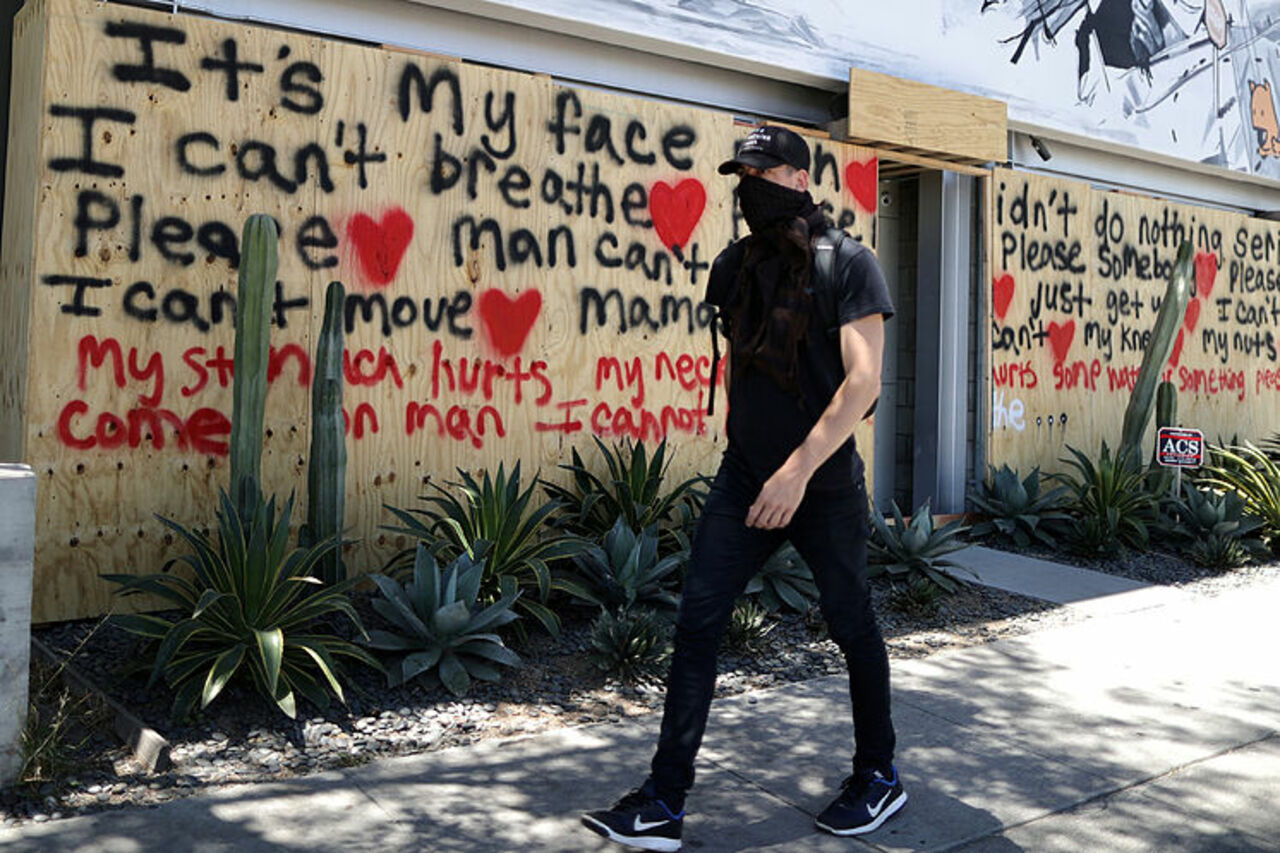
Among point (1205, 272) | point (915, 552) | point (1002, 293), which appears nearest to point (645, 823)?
point (915, 552)

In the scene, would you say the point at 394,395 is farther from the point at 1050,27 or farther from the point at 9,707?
the point at 1050,27

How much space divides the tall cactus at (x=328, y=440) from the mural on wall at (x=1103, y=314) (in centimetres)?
564

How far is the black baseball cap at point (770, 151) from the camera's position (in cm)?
352

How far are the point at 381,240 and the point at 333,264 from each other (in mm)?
290

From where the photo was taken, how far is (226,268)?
5.69m

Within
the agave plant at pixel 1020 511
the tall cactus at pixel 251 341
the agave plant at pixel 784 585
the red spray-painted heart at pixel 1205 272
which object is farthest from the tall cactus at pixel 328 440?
the red spray-painted heart at pixel 1205 272

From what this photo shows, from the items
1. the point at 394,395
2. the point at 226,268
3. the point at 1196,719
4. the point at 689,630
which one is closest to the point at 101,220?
the point at 226,268

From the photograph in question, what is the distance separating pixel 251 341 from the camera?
506cm

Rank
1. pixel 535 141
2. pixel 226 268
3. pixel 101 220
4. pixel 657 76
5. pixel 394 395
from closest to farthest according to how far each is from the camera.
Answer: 1. pixel 101 220
2. pixel 226 268
3. pixel 394 395
4. pixel 535 141
5. pixel 657 76

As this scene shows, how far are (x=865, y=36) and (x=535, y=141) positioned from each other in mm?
2970

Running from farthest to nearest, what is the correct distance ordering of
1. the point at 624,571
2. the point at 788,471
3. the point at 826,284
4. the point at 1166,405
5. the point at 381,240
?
the point at 1166,405, the point at 381,240, the point at 624,571, the point at 826,284, the point at 788,471

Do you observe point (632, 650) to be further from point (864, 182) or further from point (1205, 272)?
point (1205, 272)

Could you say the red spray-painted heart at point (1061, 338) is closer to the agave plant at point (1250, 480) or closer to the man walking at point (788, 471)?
the agave plant at point (1250, 480)


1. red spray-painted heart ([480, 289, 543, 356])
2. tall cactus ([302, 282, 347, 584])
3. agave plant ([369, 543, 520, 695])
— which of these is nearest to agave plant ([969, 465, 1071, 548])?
red spray-painted heart ([480, 289, 543, 356])
